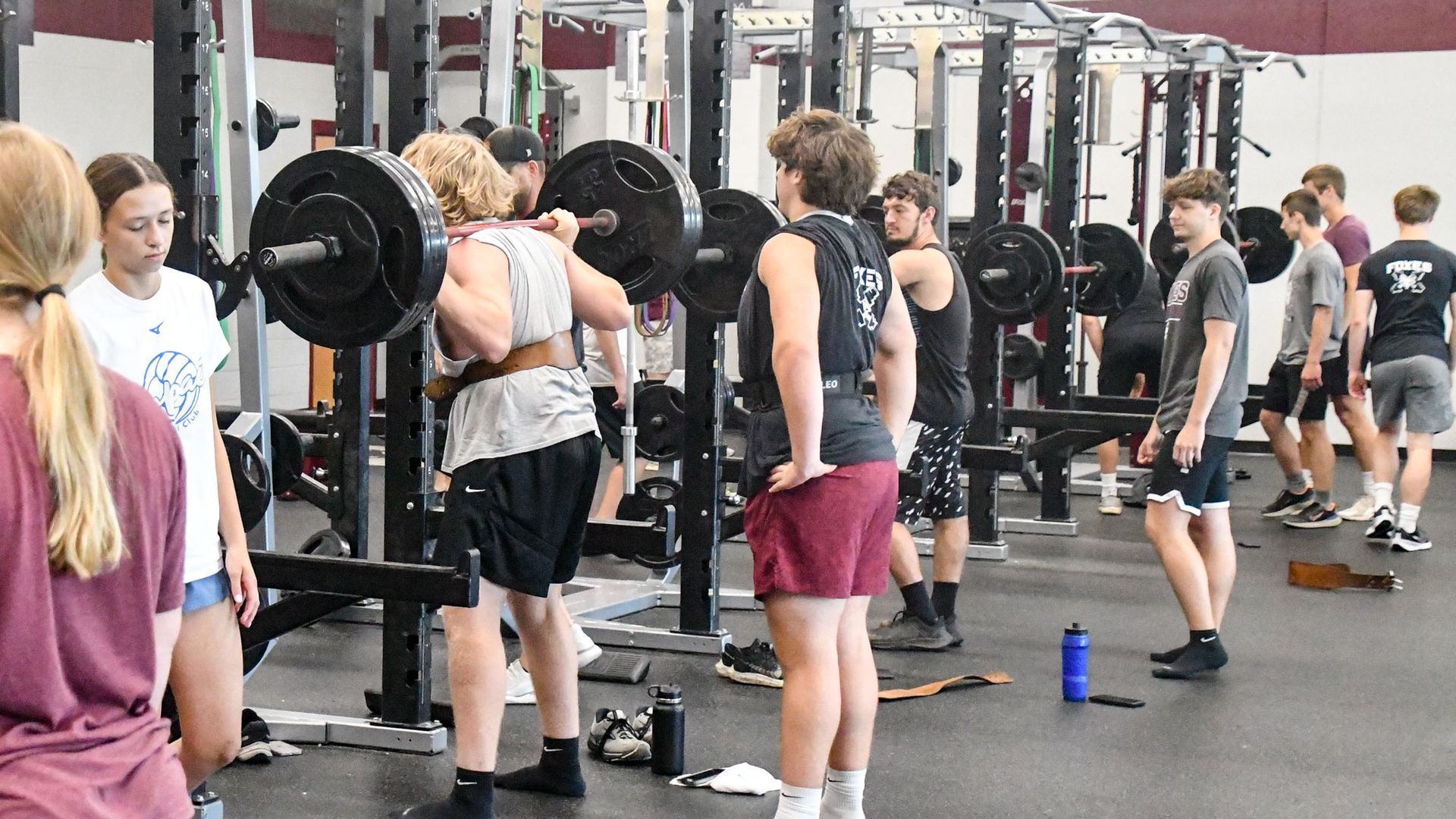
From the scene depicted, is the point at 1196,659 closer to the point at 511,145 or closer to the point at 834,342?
the point at 834,342

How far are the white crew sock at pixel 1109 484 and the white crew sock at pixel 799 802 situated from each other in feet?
16.0

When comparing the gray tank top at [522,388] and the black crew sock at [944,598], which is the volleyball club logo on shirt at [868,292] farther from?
the black crew sock at [944,598]

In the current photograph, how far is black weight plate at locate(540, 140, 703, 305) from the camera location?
3.40 meters

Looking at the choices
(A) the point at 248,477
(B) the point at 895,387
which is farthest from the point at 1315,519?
(A) the point at 248,477

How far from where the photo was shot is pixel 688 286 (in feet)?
13.0

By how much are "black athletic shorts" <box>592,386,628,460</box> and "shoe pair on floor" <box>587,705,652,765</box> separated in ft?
5.88

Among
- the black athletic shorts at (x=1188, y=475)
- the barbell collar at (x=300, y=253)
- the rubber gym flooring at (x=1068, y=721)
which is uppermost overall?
the barbell collar at (x=300, y=253)

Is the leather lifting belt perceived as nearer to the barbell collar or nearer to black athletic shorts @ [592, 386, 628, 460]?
the barbell collar

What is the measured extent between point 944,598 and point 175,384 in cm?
283

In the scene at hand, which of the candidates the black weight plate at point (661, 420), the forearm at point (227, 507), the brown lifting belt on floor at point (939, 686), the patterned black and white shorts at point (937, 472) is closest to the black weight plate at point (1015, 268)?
the patterned black and white shorts at point (937, 472)

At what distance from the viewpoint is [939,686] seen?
13.6 ft

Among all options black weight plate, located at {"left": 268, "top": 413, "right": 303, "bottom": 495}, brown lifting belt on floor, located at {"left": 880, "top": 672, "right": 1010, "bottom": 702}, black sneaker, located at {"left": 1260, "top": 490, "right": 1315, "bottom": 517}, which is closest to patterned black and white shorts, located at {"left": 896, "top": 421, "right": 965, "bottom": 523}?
brown lifting belt on floor, located at {"left": 880, "top": 672, "right": 1010, "bottom": 702}

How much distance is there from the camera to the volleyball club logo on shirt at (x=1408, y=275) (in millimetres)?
6281

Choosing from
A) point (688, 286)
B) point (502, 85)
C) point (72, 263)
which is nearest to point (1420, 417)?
point (688, 286)
